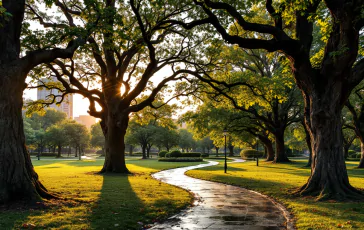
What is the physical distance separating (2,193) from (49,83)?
16237mm

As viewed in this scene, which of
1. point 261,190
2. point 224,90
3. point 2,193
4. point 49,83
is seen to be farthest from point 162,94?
point 2,193

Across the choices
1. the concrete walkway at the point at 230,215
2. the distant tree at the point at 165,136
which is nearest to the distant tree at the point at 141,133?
the distant tree at the point at 165,136

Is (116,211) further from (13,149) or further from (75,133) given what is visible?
(75,133)

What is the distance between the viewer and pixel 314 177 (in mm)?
11195

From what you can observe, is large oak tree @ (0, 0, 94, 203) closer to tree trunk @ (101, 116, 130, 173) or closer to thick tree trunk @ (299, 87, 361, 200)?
thick tree trunk @ (299, 87, 361, 200)

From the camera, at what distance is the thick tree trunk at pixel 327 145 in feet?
35.4

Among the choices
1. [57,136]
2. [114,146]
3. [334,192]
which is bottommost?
[334,192]

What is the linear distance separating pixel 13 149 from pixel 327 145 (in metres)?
10.8

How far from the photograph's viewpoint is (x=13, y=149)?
8.59 metres

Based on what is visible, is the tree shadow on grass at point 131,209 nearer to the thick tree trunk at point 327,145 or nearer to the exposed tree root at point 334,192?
the exposed tree root at point 334,192

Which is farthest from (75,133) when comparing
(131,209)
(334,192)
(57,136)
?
(334,192)

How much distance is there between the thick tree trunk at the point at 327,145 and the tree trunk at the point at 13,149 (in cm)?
971

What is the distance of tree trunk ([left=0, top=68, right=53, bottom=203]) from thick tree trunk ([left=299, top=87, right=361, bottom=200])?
971cm

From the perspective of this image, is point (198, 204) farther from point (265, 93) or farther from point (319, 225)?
point (265, 93)
